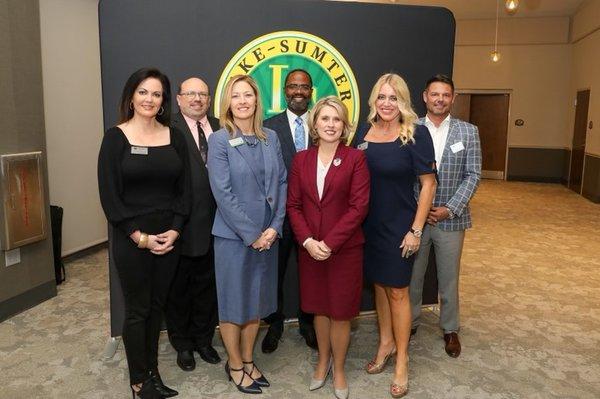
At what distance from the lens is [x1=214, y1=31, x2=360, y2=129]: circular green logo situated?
3.15m

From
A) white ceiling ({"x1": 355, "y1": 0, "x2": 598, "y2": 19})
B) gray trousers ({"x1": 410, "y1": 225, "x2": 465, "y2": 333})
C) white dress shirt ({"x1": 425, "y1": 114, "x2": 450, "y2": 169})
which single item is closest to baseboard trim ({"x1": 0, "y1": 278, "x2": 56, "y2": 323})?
gray trousers ({"x1": 410, "y1": 225, "x2": 465, "y2": 333})

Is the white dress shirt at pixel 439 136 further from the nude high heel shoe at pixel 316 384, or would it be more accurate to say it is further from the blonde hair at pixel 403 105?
the nude high heel shoe at pixel 316 384

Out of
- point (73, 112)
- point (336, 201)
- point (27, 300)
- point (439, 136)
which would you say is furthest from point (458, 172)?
point (73, 112)

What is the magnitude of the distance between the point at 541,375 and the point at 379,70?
2117mm

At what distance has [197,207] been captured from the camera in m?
2.69

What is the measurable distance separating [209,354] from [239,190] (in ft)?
3.72

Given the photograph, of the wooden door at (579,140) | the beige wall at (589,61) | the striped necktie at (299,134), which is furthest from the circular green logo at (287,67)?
the wooden door at (579,140)

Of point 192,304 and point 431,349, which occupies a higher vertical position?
point 192,304

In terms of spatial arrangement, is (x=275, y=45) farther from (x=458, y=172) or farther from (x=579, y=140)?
(x=579, y=140)

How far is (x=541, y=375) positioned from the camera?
2904 mm

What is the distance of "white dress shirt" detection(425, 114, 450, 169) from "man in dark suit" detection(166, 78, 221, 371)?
1.29 metres

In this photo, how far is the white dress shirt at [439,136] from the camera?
302 cm

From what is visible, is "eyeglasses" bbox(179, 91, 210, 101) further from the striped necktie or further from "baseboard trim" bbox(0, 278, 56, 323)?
"baseboard trim" bbox(0, 278, 56, 323)

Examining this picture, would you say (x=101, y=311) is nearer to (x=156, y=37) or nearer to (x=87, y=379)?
(x=87, y=379)
